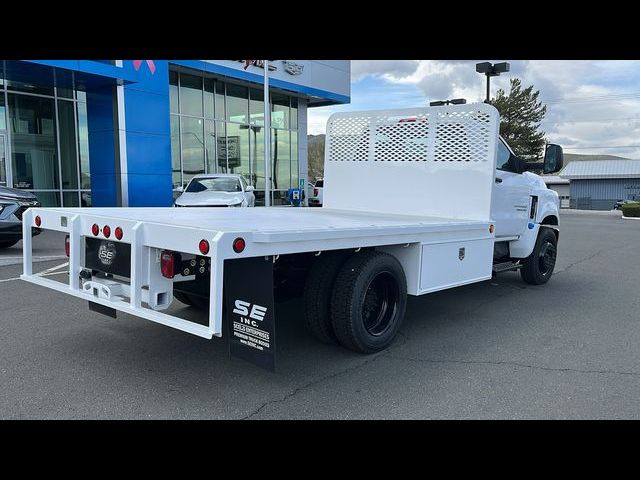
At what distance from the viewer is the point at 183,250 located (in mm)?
3238

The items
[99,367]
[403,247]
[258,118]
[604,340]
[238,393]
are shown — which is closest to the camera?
[238,393]

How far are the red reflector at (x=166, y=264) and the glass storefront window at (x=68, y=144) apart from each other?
51.2 feet

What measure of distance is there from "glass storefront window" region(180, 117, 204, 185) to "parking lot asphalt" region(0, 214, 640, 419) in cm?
1496

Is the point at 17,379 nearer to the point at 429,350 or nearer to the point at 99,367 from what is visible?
the point at 99,367

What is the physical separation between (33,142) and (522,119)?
146 ft

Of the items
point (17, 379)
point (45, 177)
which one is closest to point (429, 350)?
point (17, 379)

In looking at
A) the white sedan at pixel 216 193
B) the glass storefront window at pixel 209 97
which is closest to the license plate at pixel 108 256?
the white sedan at pixel 216 193

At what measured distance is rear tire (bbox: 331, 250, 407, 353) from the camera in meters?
4.20

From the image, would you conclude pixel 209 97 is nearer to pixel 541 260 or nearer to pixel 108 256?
pixel 541 260

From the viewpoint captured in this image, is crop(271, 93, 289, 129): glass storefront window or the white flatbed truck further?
crop(271, 93, 289, 129): glass storefront window

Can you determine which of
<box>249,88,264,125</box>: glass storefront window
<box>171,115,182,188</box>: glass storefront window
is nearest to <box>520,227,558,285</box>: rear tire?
<box>171,115,182,188</box>: glass storefront window

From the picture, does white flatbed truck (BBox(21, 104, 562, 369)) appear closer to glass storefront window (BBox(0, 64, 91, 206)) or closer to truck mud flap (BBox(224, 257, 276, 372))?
truck mud flap (BBox(224, 257, 276, 372))

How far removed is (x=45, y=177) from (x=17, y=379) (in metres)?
14.8

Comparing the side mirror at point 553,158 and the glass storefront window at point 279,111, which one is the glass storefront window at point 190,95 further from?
the side mirror at point 553,158
